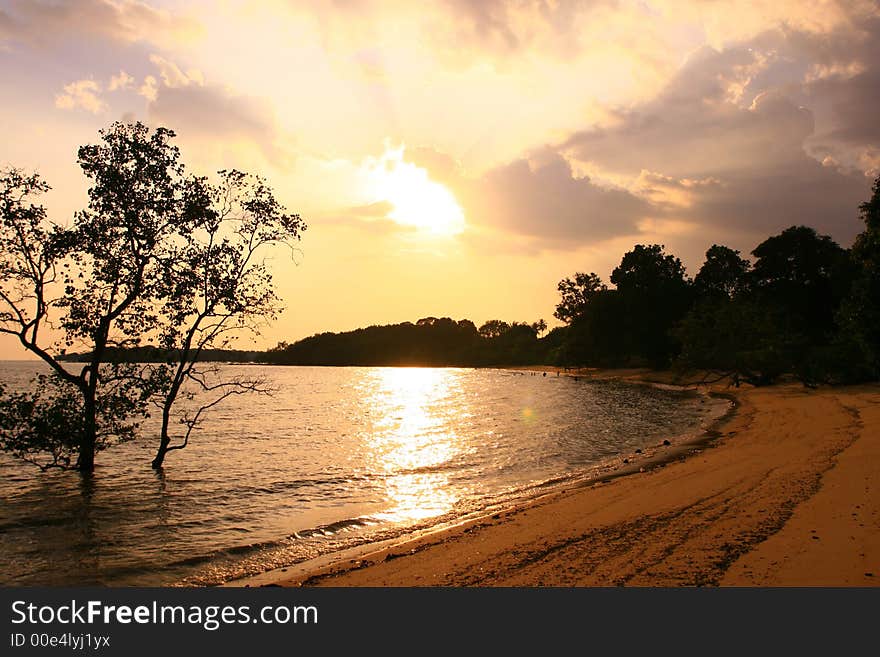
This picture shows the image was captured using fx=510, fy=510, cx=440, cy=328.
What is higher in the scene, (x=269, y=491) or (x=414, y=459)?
(x=269, y=491)

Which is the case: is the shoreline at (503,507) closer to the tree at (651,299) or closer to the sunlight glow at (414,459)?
the sunlight glow at (414,459)

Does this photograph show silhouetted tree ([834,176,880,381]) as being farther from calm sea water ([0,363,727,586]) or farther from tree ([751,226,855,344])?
tree ([751,226,855,344])

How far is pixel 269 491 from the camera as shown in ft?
64.1

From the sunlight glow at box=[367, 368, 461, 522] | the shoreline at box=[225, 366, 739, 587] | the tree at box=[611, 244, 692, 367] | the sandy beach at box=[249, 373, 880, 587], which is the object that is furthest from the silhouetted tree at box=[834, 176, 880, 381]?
the tree at box=[611, 244, 692, 367]


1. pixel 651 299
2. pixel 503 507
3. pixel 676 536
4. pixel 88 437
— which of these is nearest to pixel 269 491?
pixel 88 437

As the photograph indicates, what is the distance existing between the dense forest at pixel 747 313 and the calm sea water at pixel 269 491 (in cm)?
581

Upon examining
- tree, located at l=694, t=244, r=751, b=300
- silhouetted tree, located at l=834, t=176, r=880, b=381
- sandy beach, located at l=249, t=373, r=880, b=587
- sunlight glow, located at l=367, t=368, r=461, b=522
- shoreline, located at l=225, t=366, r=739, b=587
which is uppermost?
tree, located at l=694, t=244, r=751, b=300

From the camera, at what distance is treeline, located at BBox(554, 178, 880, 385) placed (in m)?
34.6

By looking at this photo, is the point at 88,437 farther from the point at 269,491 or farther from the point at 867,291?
the point at 867,291

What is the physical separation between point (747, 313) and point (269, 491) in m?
59.6

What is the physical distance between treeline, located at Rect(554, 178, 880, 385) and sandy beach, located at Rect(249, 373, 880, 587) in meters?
20.9

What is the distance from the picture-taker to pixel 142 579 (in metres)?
11.1

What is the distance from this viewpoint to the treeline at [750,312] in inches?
1363

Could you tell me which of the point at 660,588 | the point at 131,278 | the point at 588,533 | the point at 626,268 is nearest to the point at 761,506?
the point at 588,533
